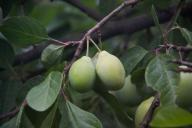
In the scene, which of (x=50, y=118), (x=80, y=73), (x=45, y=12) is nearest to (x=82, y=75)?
(x=80, y=73)

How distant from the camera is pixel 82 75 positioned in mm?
1080

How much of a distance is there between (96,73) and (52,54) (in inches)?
6.0

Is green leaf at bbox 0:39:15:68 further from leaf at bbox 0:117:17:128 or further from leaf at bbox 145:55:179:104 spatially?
leaf at bbox 145:55:179:104

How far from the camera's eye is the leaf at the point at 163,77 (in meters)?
1.10

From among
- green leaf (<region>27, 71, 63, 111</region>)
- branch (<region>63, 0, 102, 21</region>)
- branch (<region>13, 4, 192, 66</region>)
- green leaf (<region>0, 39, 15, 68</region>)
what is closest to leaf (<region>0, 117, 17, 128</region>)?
green leaf (<region>27, 71, 63, 111</region>)

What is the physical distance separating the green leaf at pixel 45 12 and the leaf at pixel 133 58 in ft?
2.70

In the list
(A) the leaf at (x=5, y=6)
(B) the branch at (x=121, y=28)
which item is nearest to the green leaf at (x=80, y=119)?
(A) the leaf at (x=5, y=6)

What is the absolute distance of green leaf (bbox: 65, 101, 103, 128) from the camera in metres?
1.10

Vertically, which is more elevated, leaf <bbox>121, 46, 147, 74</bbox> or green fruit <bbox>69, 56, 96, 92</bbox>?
green fruit <bbox>69, 56, 96, 92</bbox>

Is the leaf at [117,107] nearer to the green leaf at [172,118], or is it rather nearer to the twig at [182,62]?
the twig at [182,62]

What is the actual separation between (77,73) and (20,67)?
63 cm

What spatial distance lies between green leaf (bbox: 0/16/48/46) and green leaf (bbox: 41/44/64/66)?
46mm

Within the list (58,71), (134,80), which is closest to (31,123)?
(58,71)

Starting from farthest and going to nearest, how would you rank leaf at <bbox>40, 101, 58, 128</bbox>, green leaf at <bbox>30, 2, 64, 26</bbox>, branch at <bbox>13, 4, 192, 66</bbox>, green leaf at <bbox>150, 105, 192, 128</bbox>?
green leaf at <bbox>30, 2, 64, 26</bbox>, branch at <bbox>13, 4, 192, 66</bbox>, leaf at <bbox>40, 101, 58, 128</bbox>, green leaf at <bbox>150, 105, 192, 128</bbox>
